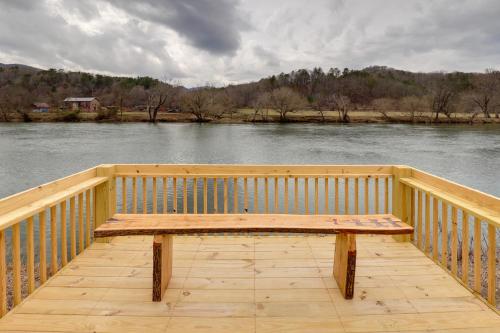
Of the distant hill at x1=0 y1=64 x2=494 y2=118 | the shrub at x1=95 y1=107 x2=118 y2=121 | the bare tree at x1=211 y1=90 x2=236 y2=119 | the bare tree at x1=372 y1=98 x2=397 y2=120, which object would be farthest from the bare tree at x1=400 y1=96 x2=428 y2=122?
the shrub at x1=95 y1=107 x2=118 y2=121

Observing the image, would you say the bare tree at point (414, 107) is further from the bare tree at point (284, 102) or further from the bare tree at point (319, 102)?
the bare tree at point (284, 102)

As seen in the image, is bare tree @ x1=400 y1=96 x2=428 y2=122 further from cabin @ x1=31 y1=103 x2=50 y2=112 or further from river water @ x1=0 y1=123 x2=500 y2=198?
cabin @ x1=31 y1=103 x2=50 y2=112

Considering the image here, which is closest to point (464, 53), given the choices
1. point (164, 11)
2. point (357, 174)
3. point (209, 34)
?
point (209, 34)

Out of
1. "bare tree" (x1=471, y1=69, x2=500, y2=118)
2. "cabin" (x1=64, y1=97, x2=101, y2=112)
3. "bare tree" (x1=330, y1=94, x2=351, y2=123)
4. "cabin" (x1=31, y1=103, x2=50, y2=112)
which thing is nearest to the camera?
"bare tree" (x1=471, y1=69, x2=500, y2=118)

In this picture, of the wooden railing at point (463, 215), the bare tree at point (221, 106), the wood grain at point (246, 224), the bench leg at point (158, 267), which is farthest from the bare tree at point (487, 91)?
the bench leg at point (158, 267)

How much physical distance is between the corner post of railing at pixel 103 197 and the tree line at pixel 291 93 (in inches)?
1624

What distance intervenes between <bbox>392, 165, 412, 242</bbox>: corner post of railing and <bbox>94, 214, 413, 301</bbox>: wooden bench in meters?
1.09

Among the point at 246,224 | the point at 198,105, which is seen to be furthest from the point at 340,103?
the point at 246,224

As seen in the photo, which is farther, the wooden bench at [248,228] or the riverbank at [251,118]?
the riverbank at [251,118]

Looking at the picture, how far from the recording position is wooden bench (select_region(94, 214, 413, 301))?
7.88 feet

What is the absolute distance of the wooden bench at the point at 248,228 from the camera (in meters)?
2.40

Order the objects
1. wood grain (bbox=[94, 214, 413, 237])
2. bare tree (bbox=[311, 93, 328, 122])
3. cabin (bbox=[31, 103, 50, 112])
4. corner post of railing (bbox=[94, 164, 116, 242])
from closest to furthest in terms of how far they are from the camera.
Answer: wood grain (bbox=[94, 214, 413, 237]) → corner post of railing (bbox=[94, 164, 116, 242]) → cabin (bbox=[31, 103, 50, 112]) → bare tree (bbox=[311, 93, 328, 122])

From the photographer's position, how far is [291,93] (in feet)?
164

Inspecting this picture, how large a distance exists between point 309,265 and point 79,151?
58.5 feet
